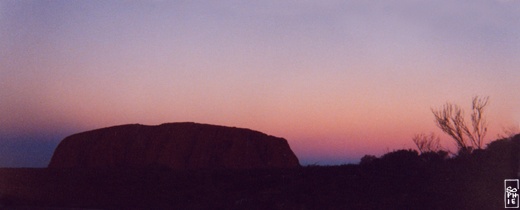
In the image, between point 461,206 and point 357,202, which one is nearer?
point 461,206

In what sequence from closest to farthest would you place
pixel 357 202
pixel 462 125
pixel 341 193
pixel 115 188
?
pixel 357 202
pixel 341 193
pixel 462 125
pixel 115 188

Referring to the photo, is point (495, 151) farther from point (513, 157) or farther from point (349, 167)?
point (349, 167)

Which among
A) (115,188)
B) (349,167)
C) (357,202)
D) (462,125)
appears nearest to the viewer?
(357,202)

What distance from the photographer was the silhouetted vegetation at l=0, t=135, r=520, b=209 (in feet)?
70.3

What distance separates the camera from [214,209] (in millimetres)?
25000

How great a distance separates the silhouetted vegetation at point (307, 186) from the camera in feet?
70.3

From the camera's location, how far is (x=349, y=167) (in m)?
29.6

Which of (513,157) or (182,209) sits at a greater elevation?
(513,157)

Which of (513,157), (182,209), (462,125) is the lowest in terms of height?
(182,209)

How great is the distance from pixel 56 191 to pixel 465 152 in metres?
21.5

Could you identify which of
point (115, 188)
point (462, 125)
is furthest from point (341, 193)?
point (115, 188)

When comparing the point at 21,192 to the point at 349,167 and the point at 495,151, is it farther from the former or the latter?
the point at 495,151

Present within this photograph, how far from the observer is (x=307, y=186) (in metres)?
26.6

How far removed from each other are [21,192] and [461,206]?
2394 cm
